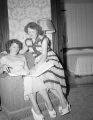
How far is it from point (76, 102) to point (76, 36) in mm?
3123

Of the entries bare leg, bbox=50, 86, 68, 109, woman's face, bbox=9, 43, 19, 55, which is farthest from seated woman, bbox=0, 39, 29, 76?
bare leg, bbox=50, 86, 68, 109

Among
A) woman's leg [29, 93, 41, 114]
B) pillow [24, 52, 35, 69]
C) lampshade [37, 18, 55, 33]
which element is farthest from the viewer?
lampshade [37, 18, 55, 33]

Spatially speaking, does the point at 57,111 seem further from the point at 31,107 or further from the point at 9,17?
the point at 9,17

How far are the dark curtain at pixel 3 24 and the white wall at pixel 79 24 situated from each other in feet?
9.58

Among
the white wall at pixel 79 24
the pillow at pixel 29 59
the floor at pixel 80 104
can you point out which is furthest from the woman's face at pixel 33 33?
the white wall at pixel 79 24

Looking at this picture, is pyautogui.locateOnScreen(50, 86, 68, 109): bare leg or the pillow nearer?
pyautogui.locateOnScreen(50, 86, 68, 109): bare leg

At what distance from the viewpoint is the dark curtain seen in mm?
3078

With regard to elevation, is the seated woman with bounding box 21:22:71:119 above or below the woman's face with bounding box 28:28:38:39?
below

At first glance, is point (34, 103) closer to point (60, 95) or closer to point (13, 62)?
point (60, 95)

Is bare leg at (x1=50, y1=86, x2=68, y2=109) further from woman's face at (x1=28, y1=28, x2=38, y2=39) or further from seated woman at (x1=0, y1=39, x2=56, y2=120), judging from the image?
woman's face at (x1=28, y1=28, x2=38, y2=39)

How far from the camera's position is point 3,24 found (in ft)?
10.2

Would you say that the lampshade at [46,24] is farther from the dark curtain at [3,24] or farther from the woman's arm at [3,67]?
the woman's arm at [3,67]

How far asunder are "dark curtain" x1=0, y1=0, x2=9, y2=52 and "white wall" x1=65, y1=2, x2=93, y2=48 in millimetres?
2919

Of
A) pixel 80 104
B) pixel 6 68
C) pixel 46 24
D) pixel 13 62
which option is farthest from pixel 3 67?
pixel 80 104
